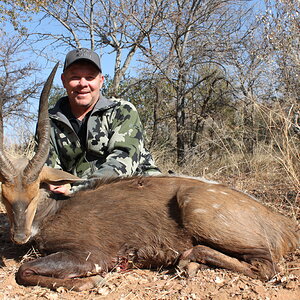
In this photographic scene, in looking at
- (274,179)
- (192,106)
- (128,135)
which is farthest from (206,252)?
(192,106)

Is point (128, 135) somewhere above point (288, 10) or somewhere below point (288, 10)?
below

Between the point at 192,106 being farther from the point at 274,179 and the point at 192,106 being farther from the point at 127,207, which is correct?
the point at 127,207

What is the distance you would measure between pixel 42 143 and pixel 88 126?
1.38 metres

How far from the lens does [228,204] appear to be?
12.2 feet

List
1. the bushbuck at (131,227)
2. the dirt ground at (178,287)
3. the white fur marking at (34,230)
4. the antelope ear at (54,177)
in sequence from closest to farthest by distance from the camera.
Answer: the dirt ground at (178,287), the bushbuck at (131,227), the antelope ear at (54,177), the white fur marking at (34,230)

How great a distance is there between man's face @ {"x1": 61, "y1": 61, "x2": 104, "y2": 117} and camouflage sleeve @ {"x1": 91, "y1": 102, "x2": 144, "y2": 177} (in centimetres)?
42

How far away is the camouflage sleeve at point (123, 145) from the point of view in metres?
4.64

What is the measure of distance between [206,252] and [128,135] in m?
2.04

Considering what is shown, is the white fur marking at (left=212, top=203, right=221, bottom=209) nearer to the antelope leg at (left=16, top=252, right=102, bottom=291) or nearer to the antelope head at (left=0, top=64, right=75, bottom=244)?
the antelope leg at (left=16, top=252, right=102, bottom=291)

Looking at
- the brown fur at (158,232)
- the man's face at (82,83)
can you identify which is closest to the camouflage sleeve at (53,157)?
the man's face at (82,83)

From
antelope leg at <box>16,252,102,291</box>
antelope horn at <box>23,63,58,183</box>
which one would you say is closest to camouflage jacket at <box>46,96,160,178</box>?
antelope horn at <box>23,63,58,183</box>

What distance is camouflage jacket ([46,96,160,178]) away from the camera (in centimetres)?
495

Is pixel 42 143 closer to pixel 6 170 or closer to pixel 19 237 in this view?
pixel 6 170

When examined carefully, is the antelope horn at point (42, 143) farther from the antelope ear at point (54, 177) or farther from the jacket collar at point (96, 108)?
the jacket collar at point (96, 108)
